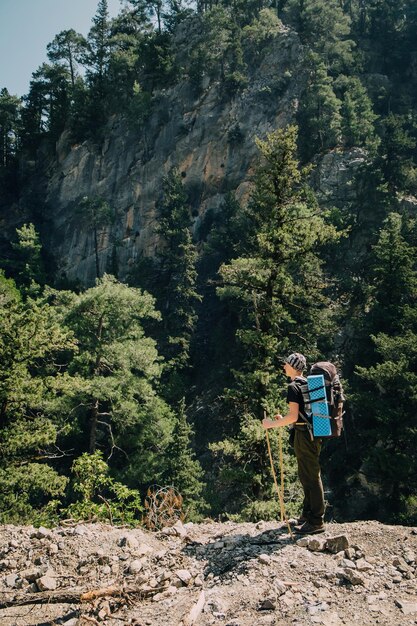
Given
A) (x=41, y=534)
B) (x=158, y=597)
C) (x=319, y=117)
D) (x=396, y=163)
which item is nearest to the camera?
(x=158, y=597)

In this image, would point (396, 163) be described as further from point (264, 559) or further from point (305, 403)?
point (264, 559)

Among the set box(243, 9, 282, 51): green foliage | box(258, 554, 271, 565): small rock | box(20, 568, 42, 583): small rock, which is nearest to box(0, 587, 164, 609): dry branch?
box(20, 568, 42, 583): small rock

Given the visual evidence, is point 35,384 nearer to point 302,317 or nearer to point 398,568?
point 398,568

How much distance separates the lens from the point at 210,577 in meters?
5.07

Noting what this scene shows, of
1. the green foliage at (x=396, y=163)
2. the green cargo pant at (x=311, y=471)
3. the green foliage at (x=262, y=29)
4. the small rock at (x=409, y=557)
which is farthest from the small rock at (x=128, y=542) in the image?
the green foliage at (x=262, y=29)

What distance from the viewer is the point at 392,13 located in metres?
55.1

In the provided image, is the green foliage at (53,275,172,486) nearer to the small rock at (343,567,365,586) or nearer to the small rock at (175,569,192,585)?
the small rock at (175,569,192,585)

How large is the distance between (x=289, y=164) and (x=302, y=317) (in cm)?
1658

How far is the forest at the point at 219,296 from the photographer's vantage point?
39.4 ft

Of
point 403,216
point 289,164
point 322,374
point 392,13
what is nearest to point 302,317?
point 403,216

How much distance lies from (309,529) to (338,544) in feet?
1.82

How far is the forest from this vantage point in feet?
39.4

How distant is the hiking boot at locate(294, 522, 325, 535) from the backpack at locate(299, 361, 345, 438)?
1.10 meters

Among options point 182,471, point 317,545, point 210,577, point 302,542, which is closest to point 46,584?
point 210,577
